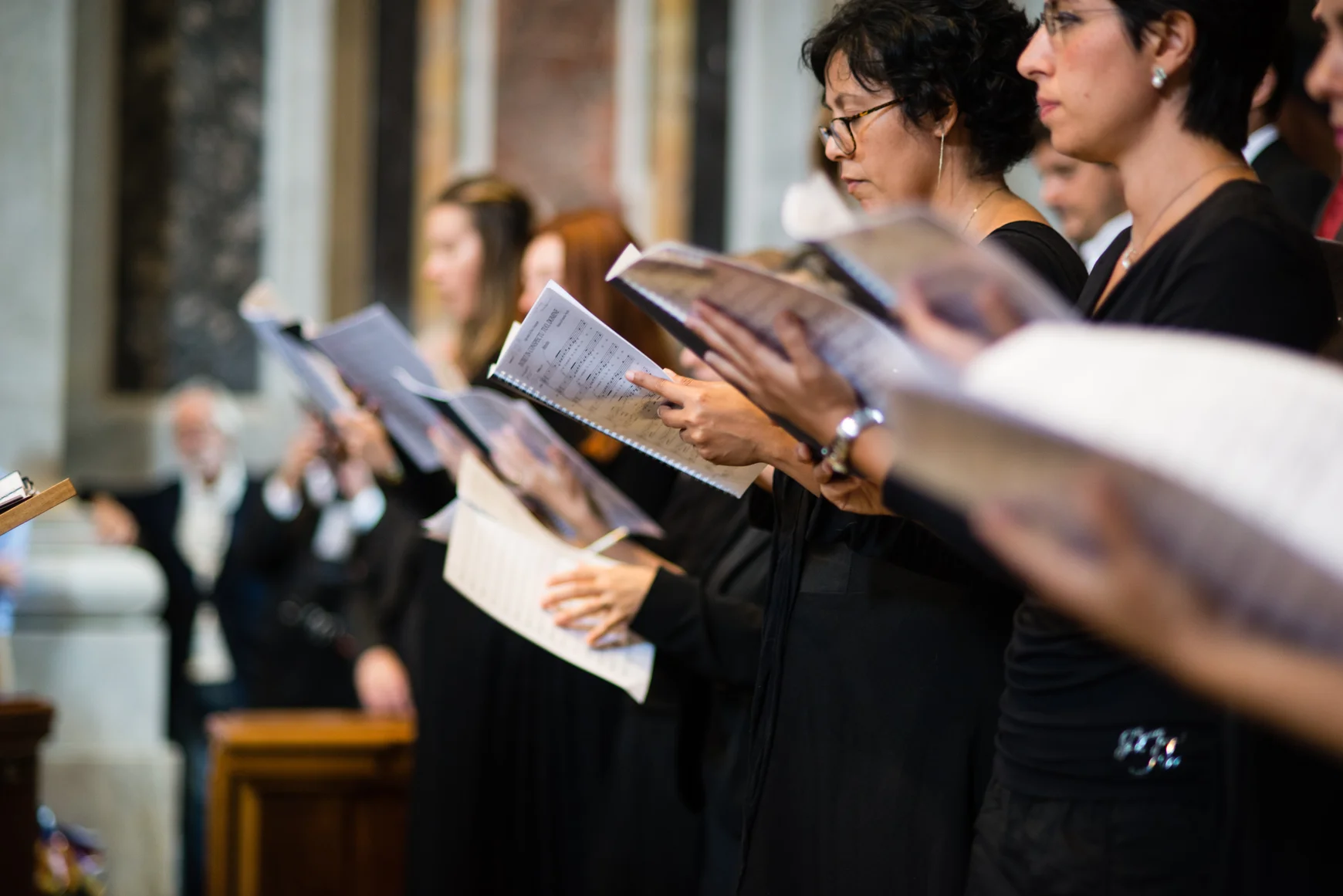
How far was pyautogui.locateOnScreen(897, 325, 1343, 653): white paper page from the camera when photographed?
764mm

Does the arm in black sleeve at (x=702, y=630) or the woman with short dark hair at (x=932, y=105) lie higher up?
the woman with short dark hair at (x=932, y=105)

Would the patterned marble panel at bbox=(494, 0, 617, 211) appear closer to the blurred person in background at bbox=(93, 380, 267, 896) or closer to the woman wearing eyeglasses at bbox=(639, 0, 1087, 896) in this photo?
the blurred person in background at bbox=(93, 380, 267, 896)

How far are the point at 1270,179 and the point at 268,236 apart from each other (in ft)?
15.2

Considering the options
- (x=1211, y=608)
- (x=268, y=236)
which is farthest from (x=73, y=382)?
(x=1211, y=608)

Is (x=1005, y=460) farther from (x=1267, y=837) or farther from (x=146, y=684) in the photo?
(x=146, y=684)

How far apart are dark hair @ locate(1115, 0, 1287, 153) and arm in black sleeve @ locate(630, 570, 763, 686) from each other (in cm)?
110

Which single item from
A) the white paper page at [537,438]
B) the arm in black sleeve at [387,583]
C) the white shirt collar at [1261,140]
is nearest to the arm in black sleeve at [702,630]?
the white paper page at [537,438]

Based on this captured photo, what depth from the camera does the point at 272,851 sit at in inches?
145

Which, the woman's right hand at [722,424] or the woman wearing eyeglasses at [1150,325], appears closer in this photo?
the woman wearing eyeglasses at [1150,325]

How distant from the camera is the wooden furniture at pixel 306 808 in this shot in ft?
12.1

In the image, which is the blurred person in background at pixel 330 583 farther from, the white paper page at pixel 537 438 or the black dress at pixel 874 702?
the black dress at pixel 874 702

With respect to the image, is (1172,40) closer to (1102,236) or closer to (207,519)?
(1102,236)

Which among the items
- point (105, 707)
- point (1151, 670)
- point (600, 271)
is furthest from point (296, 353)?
point (105, 707)

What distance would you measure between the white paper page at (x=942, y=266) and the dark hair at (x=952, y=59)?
2.50 feet
